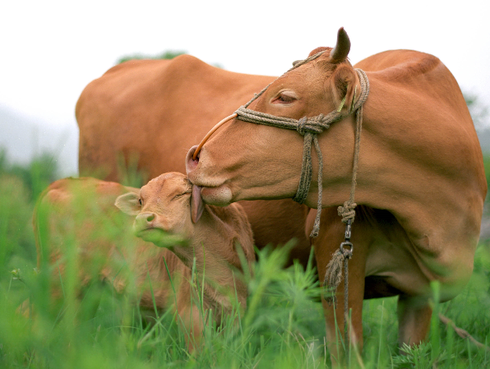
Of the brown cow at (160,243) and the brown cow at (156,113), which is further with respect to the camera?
the brown cow at (156,113)

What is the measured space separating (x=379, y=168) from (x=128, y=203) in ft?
4.81

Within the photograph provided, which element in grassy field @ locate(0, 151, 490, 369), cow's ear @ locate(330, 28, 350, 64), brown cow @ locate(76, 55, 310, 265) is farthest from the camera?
brown cow @ locate(76, 55, 310, 265)

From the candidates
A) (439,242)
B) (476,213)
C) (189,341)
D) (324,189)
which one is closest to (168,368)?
(189,341)

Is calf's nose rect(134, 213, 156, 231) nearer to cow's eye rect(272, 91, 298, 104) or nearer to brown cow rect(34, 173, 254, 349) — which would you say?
brown cow rect(34, 173, 254, 349)

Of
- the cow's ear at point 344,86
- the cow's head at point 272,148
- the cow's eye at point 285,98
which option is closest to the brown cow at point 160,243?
the cow's head at point 272,148

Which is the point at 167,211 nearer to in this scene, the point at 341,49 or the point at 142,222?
the point at 142,222

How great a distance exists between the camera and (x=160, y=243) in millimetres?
2572

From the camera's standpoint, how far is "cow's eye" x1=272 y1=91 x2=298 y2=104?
8.36 ft

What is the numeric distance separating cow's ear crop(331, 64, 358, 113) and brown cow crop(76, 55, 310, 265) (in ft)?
4.95

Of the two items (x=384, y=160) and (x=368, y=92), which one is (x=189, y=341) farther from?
(x=368, y=92)

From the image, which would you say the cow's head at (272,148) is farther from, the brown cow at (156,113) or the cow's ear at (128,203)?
the brown cow at (156,113)

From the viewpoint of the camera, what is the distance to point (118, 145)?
184 inches

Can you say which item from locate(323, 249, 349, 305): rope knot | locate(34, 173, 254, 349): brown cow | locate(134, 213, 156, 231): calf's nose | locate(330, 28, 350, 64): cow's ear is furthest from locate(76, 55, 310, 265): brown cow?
locate(330, 28, 350, 64): cow's ear

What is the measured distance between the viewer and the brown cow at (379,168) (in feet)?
8.35
